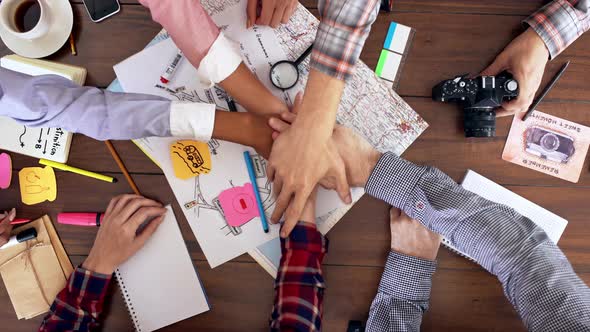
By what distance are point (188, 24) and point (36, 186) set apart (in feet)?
1.66

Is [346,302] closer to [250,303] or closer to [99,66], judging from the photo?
[250,303]

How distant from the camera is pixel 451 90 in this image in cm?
81

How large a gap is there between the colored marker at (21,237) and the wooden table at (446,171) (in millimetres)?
42

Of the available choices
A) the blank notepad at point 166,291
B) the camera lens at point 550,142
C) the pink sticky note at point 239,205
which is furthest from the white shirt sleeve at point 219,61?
the camera lens at point 550,142

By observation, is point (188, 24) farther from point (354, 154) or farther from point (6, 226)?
point (6, 226)

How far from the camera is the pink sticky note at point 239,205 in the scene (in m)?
0.86

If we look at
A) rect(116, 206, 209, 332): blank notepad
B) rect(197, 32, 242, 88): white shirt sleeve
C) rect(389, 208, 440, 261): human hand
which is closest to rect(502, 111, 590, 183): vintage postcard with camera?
rect(389, 208, 440, 261): human hand

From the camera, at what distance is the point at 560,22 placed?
2.65 feet

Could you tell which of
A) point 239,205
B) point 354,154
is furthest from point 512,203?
point 239,205

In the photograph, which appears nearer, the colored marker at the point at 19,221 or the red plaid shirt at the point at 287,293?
the red plaid shirt at the point at 287,293

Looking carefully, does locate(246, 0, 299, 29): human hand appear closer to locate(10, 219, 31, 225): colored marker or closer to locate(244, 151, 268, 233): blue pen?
locate(244, 151, 268, 233): blue pen

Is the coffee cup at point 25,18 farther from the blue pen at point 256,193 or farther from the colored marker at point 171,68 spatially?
the blue pen at point 256,193

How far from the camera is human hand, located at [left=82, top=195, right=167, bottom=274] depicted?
844 mm

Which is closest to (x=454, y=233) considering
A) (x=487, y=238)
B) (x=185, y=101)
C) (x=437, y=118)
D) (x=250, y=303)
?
(x=487, y=238)
